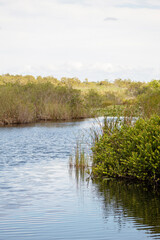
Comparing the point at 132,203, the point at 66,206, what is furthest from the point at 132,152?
the point at 66,206

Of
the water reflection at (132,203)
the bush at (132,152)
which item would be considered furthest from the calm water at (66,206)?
the bush at (132,152)

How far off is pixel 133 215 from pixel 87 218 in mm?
889

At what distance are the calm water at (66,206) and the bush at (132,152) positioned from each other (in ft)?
1.24

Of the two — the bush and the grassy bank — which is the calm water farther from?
the grassy bank

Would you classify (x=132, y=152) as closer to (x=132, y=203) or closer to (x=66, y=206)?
(x=132, y=203)

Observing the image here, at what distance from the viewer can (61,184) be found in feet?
34.8

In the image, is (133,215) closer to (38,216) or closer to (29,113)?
(38,216)

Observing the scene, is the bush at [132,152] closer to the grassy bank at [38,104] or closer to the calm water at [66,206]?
the calm water at [66,206]

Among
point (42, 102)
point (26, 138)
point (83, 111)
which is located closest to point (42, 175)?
point (26, 138)

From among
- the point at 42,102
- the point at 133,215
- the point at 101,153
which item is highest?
the point at 42,102

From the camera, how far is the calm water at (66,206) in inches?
253

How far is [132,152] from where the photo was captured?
9375 mm

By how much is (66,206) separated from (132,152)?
2163mm

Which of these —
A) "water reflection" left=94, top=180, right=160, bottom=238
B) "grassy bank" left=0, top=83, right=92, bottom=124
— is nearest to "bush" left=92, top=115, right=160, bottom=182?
"water reflection" left=94, top=180, right=160, bottom=238
